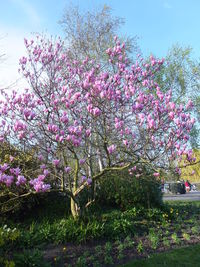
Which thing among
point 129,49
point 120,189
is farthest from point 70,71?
point 129,49

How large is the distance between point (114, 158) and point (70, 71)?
2.50 metres

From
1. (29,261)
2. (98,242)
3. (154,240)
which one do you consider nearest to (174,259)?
(154,240)

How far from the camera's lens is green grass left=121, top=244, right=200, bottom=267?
3.77 m

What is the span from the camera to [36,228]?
17.2 feet

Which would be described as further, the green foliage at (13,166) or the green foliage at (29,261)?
the green foliage at (13,166)

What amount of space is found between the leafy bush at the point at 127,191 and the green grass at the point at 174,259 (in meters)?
3.03

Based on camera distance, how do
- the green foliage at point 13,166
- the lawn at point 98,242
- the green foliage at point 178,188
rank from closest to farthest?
the lawn at point 98,242
the green foliage at point 13,166
the green foliage at point 178,188

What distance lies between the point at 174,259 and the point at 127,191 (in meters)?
3.59

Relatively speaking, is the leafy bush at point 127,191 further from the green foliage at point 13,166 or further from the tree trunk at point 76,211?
the green foliage at point 13,166

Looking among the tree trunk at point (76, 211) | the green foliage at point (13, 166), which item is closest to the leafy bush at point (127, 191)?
the tree trunk at point (76, 211)

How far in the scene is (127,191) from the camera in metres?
7.52

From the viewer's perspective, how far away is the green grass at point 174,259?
3.77 metres

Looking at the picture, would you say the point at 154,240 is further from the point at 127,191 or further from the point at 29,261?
the point at 127,191

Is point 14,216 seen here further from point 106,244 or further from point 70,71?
point 70,71
